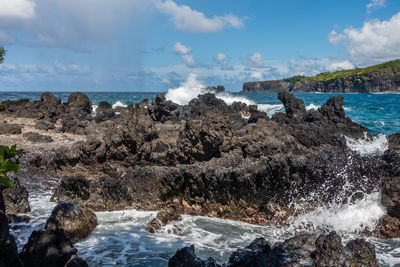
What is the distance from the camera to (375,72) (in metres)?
115

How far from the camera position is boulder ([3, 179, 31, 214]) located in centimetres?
765

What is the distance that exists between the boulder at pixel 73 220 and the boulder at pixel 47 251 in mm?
1466

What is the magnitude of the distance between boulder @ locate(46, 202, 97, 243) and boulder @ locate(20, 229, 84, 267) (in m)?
1.47

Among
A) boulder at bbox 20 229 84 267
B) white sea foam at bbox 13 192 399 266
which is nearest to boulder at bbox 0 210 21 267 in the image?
boulder at bbox 20 229 84 267

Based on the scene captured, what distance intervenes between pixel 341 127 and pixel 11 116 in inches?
995

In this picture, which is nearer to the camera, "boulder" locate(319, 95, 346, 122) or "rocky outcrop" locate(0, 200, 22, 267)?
"rocky outcrop" locate(0, 200, 22, 267)

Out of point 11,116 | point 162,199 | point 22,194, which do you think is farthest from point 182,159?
point 11,116

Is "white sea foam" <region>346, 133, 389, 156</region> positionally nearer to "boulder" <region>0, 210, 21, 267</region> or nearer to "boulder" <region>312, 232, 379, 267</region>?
"boulder" <region>312, 232, 379, 267</region>

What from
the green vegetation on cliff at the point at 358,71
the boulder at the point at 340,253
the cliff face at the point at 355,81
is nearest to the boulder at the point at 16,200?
the boulder at the point at 340,253

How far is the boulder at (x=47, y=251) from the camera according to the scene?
15.0 feet

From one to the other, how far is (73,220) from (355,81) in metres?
132

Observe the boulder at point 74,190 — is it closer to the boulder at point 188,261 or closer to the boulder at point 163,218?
the boulder at point 163,218

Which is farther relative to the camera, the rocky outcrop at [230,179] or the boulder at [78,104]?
the boulder at [78,104]

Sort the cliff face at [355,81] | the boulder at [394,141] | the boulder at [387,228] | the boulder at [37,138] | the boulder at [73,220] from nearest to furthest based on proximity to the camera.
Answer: the boulder at [73,220] → the boulder at [387,228] → the boulder at [394,141] → the boulder at [37,138] → the cliff face at [355,81]
